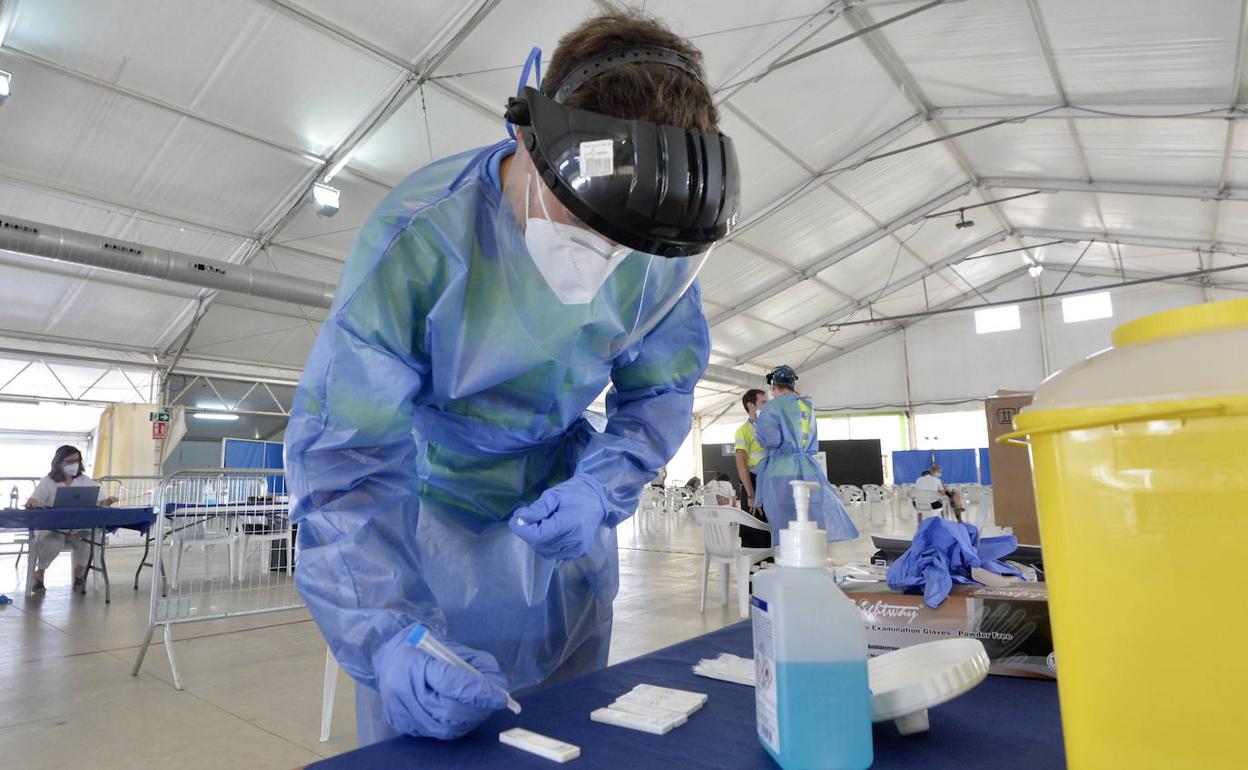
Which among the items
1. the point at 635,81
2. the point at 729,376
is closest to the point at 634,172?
the point at 635,81

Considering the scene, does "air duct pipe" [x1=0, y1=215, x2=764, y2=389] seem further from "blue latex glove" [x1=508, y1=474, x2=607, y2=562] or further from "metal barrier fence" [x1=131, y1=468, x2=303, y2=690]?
"blue latex glove" [x1=508, y1=474, x2=607, y2=562]

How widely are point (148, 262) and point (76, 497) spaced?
2.95 meters

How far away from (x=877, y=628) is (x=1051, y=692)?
0.17 m

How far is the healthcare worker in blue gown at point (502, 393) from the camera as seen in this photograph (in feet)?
2.06

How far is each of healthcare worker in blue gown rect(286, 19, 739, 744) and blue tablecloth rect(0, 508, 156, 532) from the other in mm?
4837


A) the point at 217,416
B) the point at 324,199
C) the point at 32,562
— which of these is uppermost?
the point at 324,199

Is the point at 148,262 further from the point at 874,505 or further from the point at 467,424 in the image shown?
the point at 874,505

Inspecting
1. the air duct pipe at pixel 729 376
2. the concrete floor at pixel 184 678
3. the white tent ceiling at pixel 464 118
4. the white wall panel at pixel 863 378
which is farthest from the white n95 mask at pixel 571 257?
the white wall panel at pixel 863 378

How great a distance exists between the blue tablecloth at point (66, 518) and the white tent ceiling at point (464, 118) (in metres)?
3.34

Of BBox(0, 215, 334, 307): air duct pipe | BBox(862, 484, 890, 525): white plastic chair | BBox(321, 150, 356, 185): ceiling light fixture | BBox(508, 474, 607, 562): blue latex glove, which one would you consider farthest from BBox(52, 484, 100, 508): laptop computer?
BBox(862, 484, 890, 525): white plastic chair

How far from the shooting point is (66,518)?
4.41 meters

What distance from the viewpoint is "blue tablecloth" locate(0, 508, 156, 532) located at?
13.9ft

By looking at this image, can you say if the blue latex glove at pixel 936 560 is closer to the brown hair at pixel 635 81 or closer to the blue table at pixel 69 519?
the brown hair at pixel 635 81

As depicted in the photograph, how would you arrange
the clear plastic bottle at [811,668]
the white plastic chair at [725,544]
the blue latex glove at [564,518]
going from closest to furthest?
the clear plastic bottle at [811,668]
the blue latex glove at [564,518]
the white plastic chair at [725,544]
